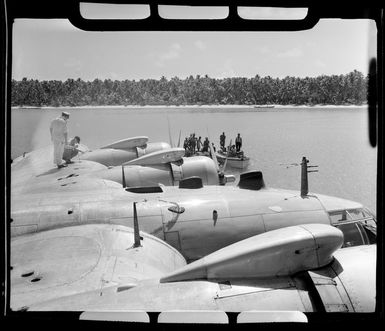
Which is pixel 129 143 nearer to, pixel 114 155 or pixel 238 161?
pixel 114 155

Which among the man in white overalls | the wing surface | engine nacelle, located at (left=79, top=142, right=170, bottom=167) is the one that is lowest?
the wing surface

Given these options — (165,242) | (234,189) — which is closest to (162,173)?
(234,189)

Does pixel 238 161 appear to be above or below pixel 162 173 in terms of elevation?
below

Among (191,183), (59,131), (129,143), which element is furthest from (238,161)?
(191,183)

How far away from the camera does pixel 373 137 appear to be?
1.95 metres

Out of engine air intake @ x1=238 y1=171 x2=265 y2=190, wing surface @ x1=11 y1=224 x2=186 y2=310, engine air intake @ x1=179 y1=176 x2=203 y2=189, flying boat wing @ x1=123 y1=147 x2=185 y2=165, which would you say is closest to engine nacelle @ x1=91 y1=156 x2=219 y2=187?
flying boat wing @ x1=123 y1=147 x2=185 y2=165

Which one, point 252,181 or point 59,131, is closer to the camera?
point 252,181

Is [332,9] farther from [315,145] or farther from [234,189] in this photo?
[315,145]

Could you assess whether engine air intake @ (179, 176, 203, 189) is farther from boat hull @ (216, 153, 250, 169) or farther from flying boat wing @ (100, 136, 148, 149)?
boat hull @ (216, 153, 250, 169)

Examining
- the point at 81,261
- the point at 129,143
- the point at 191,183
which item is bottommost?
the point at 81,261

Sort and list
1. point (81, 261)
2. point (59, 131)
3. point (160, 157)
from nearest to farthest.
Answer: point (81, 261), point (160, 157), point (59, 131)

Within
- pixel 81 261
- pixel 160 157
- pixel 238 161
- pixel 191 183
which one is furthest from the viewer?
pixel 238 161

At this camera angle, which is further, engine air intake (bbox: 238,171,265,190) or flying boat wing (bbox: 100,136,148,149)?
flying boat wing (bbox: 100,136,148,149)

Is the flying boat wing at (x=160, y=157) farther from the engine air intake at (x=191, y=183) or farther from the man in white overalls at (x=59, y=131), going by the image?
the engine air intake at (x=191, y=183)
